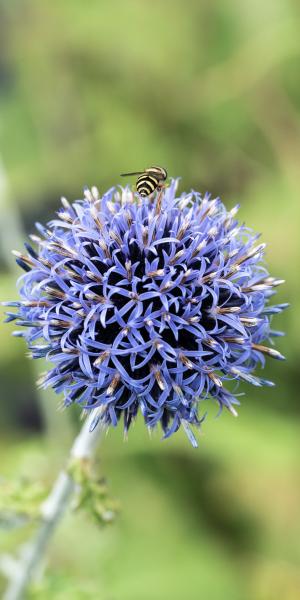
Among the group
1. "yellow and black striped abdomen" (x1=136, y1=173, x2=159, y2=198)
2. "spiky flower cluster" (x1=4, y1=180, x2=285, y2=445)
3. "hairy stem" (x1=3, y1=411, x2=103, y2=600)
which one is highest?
"yellow and black striped abdomen" (x1=136, y1=173, x2=159, y2=198)

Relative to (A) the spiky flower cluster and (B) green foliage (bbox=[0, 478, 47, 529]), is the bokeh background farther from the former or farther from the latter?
(A) the spiky flower cluster

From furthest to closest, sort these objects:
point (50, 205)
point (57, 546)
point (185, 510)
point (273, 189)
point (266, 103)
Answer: point (50, 205) < point (266, 103) < point (273, 189) < point (185, 510) < point (57, 546)

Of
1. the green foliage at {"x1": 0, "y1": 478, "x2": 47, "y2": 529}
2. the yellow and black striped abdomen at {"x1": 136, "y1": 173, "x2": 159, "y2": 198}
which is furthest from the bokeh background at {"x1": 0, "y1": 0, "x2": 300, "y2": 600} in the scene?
the yellow and black striped abdomen at {"x1": 136, "y1": 173, "x2": 159, "y2": 198}

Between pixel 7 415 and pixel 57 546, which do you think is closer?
pixel 57 546

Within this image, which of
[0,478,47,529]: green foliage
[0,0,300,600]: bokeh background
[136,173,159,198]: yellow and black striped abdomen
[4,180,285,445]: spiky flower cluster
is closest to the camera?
[4,180,285,445]: spiky flower cluster

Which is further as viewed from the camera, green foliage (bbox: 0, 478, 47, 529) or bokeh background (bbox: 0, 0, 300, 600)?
bokeh background (bbox: 0, 0, 300, 600)

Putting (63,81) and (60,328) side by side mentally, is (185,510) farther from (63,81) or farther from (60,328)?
(63,81)

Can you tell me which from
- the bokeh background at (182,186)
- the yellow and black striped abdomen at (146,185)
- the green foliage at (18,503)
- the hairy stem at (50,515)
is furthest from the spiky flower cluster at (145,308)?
the bokeh background at (182,186)

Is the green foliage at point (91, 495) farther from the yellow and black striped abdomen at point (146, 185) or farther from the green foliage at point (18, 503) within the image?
the yellow and black striped abdomen at point (146, 185)

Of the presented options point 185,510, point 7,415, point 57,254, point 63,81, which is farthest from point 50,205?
point 57,254
